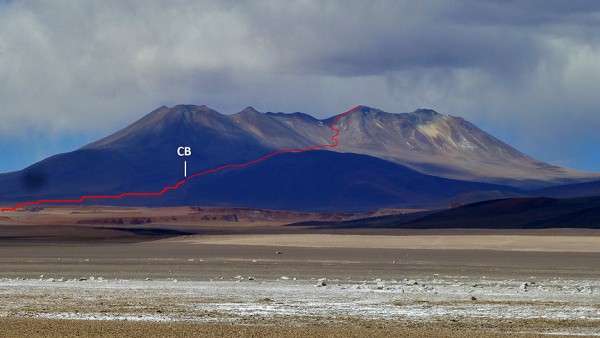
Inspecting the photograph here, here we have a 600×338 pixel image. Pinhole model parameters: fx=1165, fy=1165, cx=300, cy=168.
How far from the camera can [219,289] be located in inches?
1209

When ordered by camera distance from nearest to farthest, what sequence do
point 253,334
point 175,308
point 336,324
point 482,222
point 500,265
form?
1. point 253,334
2. point 336,324
3. point 175,308
4. point 500,265
5. point 482,222

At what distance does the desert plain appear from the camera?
2192 cm

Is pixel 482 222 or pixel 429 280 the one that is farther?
pixel 482 222

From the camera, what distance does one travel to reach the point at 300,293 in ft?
96.0

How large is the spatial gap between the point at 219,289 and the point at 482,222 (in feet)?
292

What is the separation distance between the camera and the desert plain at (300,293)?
863 inches

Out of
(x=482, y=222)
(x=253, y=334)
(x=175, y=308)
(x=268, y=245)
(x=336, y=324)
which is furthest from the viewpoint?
(x=482, y=222)

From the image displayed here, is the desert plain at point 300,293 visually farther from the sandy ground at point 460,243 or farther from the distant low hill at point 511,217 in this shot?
the distant low hill at point 511,217

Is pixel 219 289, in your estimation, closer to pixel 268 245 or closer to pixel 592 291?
pixel 592 291

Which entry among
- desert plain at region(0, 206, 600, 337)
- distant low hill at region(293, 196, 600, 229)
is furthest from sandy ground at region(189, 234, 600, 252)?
distant low hill at region(293, 196, 600, 229)

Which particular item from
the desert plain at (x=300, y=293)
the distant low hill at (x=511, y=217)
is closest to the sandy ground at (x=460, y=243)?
the desert plain at (x=300, y=293)

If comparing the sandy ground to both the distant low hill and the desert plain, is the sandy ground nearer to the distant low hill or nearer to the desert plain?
the desert plain

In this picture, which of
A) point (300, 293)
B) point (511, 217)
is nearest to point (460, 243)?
point (300, 293)

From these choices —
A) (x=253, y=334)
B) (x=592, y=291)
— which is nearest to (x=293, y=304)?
(x=253, y=334)
